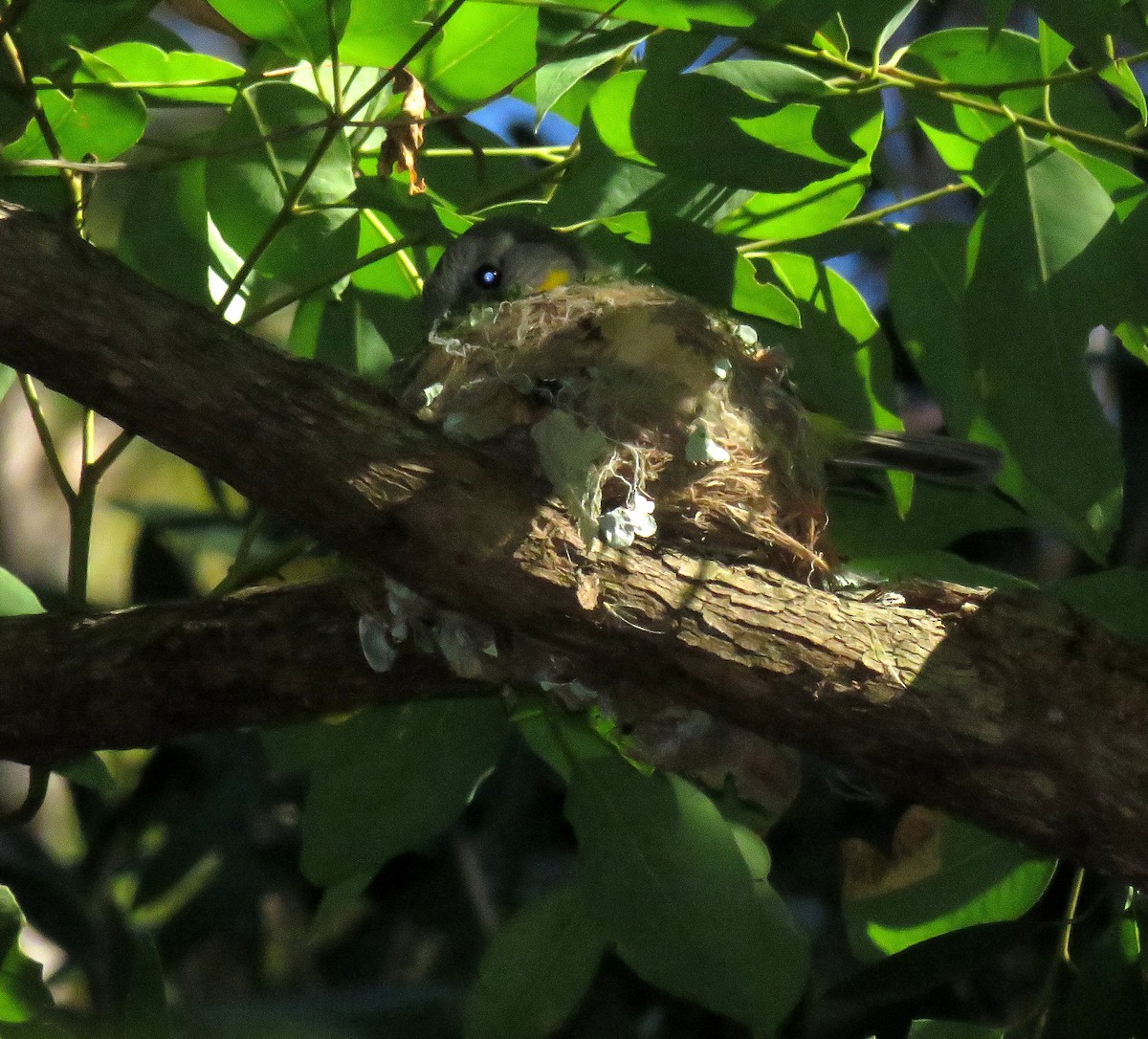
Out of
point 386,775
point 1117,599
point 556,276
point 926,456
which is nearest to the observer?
point 1117,599

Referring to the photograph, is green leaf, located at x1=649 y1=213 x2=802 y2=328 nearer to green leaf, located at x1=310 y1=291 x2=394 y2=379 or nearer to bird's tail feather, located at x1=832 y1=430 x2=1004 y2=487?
bird's tail feather, located at x1=832 y1=430 x2=1004 y2=487

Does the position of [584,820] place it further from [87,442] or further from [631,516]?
[87,442]

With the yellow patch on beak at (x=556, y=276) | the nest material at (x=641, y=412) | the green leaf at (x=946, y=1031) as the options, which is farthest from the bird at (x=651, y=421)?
the green leaf at (x=946, y=1031)

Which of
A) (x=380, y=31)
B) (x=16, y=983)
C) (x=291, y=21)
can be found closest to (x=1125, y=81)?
(x=380, y=31)

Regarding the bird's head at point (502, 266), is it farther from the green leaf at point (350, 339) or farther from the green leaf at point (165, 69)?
the green leaf at point (165, 69)

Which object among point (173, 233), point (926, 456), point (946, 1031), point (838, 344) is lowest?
point (946, 1031)

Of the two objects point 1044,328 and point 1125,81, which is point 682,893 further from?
point 1125,81
